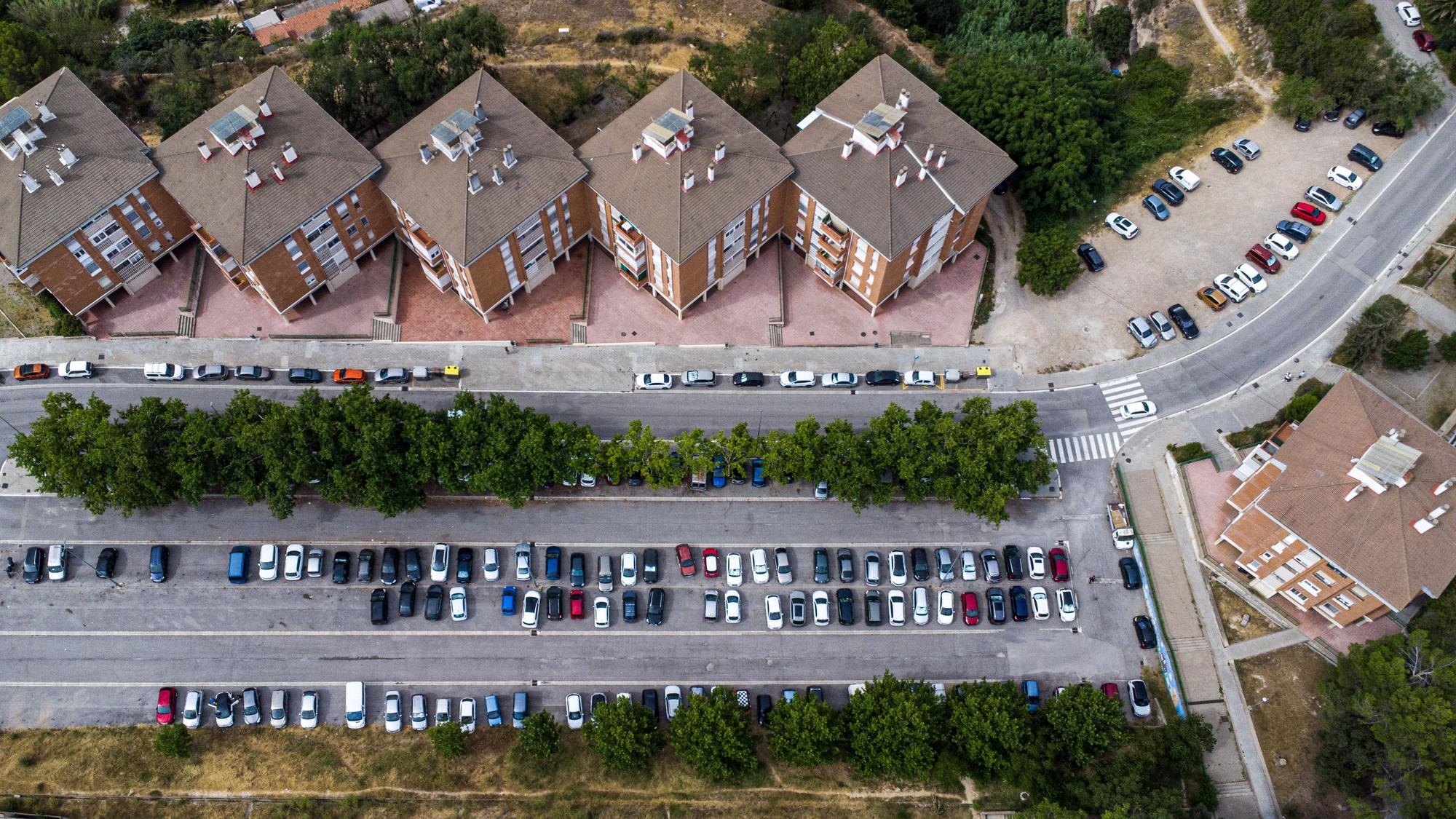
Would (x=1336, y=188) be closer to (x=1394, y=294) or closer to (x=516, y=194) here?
(x=1394, y=294)

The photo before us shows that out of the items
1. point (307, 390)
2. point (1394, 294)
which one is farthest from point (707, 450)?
point (1394, 294)

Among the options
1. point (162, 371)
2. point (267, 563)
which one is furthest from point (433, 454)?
point (162, 371)

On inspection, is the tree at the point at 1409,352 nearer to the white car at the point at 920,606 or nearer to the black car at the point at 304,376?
the white car at the point at 920,606

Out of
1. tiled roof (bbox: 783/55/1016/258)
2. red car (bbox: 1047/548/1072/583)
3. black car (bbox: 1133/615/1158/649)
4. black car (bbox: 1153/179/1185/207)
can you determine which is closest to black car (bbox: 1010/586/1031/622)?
red car (bbox: 1047/548/1072/583)

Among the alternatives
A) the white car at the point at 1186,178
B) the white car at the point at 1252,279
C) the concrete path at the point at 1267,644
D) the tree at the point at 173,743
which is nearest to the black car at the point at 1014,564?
the concrete path at the point at 1267,644

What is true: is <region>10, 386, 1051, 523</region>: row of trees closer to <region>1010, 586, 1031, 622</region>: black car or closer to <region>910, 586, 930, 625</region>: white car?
<region>1010, 586, 1031, 622</region>: black car

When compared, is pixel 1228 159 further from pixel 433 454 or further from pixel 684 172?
pixel 433 454
